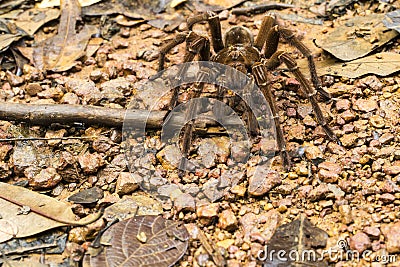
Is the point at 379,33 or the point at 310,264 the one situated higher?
the point at 379,33

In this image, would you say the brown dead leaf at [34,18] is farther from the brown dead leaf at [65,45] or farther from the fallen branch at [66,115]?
the fallen branch at [66,115]

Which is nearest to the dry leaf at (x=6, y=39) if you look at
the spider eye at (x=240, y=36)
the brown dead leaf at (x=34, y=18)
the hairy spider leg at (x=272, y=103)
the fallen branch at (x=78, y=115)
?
the brown dead leaf at (x=34, y=18)

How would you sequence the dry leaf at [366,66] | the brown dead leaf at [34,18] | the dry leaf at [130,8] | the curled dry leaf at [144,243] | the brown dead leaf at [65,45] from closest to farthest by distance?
the curled dry leaf at [144,243]
the dry leaf at [366,66]
the brown dead leaf at [65,45]
the brown dead leaf at [34,18]
the dry leaf at [130,8]

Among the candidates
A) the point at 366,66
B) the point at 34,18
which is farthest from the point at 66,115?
the point at 366,66

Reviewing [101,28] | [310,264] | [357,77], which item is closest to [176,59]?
[101,28]

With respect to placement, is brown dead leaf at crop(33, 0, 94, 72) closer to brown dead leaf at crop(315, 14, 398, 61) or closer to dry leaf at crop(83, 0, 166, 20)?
dry leaf at crop(83, 0, 166, 20)

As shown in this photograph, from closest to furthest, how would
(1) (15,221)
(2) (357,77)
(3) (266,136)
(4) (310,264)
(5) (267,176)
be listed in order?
(4) (310,264), (1) (15,221), (5) (267,176), (3) (266,136), (2) (357,77)

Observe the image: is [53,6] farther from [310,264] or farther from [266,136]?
[310,264]
